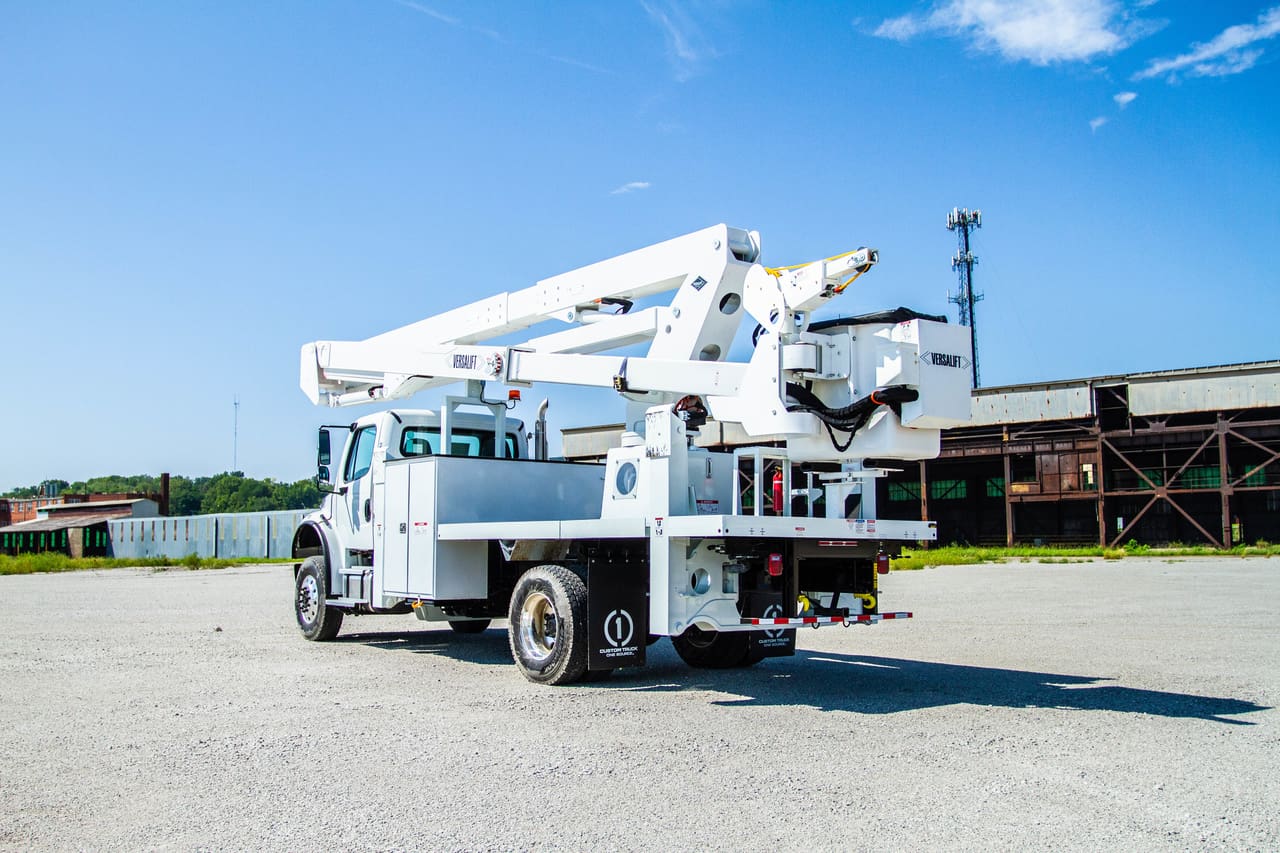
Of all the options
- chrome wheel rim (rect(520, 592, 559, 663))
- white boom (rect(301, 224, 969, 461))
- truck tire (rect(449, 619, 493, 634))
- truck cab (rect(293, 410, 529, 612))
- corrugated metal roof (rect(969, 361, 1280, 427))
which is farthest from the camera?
corrugated metal roof (rect(969, 361, 1280, 427))

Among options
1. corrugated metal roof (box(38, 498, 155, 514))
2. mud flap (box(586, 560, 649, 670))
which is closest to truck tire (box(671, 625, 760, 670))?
mud flap (box(586, 560, 649, 670))

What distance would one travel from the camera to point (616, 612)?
31.7ft

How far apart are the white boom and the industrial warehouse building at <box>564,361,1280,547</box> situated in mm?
23817

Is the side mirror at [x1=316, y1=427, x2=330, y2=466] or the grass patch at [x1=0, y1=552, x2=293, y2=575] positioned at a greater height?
the side mirror at [x1=316, y1=427, x2=330, y2=466]

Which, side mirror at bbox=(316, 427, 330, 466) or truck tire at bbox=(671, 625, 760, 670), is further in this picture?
side mirror at bbox=(316, 427, 330, 466)

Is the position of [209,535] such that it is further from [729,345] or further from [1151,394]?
[729,345]

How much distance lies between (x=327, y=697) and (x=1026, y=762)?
18.6 ft

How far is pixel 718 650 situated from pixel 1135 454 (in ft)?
112

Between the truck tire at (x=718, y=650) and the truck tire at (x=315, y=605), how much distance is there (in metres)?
4.78

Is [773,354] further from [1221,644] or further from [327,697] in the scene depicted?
[1221,644]

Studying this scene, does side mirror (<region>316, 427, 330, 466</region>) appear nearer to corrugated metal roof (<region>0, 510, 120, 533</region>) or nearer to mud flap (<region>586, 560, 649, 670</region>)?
mud flap (<region>586, 560, 649, 670</region>)

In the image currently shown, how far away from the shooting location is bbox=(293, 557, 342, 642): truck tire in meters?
13.5

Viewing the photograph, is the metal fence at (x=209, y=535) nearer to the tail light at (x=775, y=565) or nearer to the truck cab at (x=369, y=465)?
the truck cab at (x=369, y=465)

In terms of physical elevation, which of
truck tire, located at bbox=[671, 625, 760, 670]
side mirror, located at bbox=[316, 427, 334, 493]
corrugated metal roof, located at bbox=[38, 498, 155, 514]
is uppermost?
corrugated metal roof, located at bbox=[38, 498, 155, 514]
